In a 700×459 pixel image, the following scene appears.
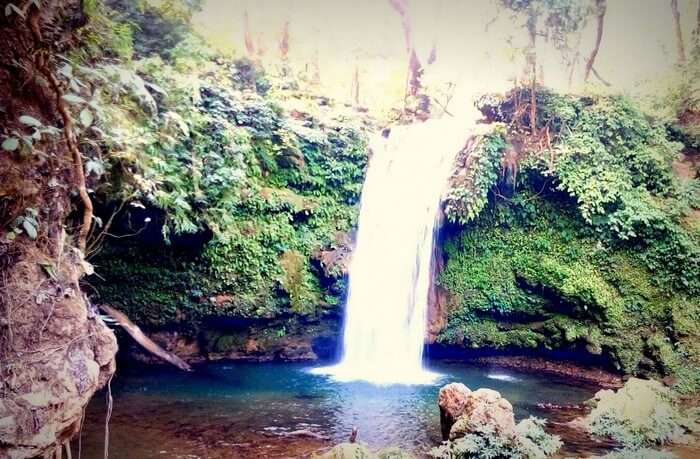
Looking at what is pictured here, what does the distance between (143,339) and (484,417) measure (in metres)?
4.77

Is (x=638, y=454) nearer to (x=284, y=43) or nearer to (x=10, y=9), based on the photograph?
(x=10, y=9)

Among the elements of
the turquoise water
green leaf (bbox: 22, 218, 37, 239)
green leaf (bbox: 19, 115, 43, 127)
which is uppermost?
green leaf (bbox: 19, 115, 43, 127)

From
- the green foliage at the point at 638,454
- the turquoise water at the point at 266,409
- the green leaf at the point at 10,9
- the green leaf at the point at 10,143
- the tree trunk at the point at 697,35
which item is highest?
the tree trunk at the point at 697,35

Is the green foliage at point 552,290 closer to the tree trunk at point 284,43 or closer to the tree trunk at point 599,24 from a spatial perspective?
the tree trunk at point 599,24

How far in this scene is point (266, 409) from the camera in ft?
18.2

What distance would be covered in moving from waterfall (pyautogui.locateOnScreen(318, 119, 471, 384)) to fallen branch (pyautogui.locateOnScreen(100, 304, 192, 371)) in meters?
2.17

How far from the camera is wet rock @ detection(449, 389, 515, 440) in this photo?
3.96 metres

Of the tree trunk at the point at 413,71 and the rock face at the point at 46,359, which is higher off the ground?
the tree trunk at the point at 413,71

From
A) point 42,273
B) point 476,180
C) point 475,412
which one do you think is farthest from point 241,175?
point 475,412

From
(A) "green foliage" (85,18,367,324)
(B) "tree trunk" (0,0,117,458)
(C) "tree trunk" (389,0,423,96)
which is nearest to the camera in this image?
(B) "tree trunk" (0,0,117,458)

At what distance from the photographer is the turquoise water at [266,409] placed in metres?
4.48

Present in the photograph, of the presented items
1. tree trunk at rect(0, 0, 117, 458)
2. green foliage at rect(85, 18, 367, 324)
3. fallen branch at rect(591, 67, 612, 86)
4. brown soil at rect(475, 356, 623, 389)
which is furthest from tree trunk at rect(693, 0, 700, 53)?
tree trunk at rect(0, 0, 117, 458)

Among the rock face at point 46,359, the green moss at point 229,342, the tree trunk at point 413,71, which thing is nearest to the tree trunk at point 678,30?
the tree trunk at point 413,71

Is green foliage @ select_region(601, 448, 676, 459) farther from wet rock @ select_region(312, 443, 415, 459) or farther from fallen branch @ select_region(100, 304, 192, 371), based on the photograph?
fallen branch @ select_region(100, 304, 192, 371)
